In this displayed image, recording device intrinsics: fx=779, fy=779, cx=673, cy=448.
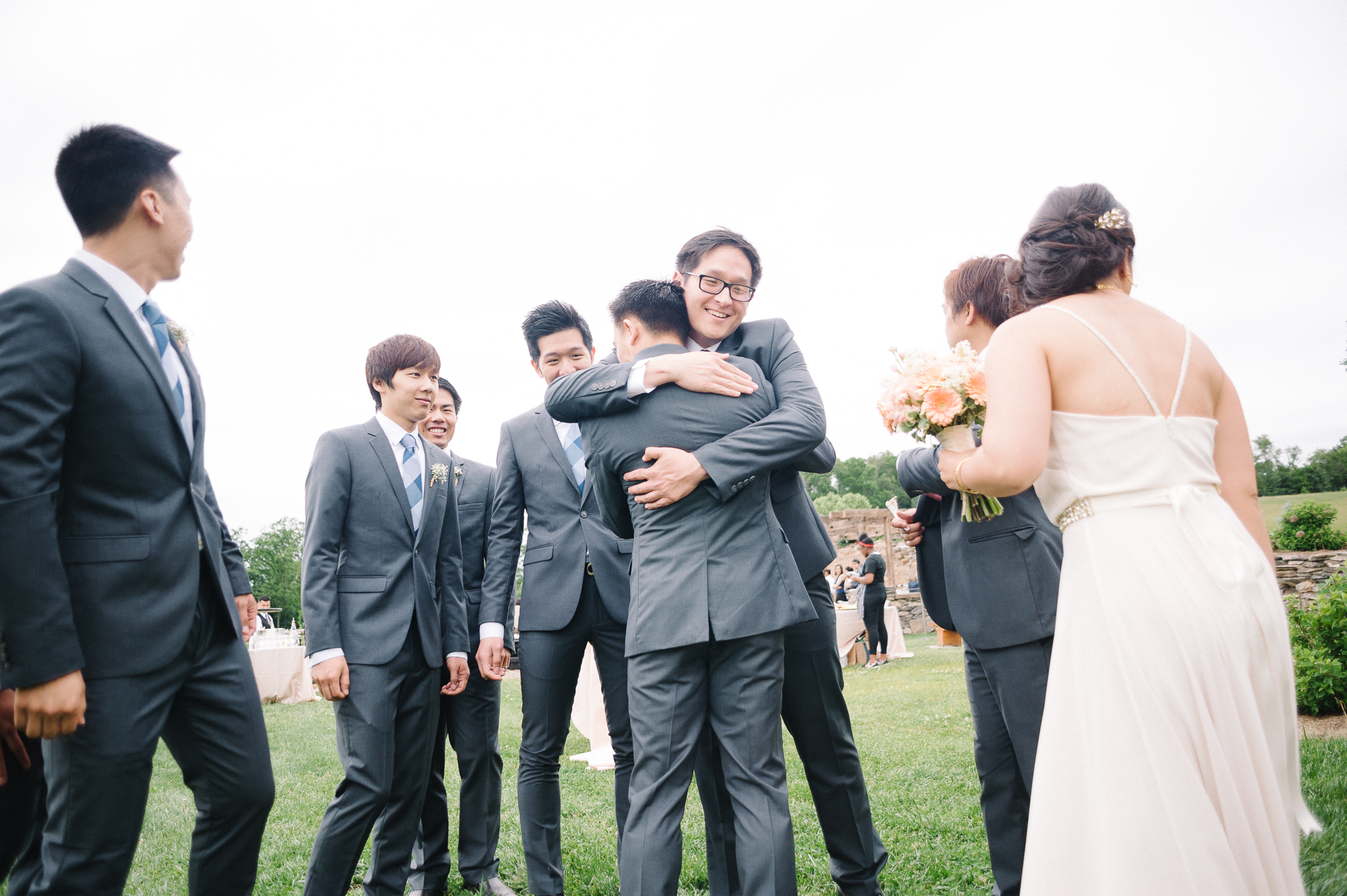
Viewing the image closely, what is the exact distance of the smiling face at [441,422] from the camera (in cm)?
518

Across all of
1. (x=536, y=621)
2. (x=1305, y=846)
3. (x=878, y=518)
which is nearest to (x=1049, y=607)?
(x=1305, y=846)

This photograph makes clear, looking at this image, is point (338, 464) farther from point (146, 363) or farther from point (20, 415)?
point (20, 415)

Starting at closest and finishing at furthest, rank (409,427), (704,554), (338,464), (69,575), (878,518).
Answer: (69,575), (704,554), (338,464), (409,427), (878,518)

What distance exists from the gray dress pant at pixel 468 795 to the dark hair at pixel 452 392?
1757mm

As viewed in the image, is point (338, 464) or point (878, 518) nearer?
point (338, 464)

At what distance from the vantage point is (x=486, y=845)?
4.00 m

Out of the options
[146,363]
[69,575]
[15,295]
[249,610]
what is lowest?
[249,610]

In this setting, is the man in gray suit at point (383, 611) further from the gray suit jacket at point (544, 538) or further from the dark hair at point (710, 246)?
the dark hair at point (710, 246)

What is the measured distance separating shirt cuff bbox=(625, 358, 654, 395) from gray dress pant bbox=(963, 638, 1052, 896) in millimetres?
1549

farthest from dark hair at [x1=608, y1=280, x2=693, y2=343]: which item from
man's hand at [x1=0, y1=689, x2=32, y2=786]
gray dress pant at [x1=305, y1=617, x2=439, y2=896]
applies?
man's hand at [x1=0, y1=689, x2=32, y2=786]

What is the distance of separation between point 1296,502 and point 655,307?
27.4m

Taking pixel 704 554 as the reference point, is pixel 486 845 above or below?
below

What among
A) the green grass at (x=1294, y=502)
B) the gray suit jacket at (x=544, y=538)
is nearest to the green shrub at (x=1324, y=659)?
the gray suit jacket at (x=544, y=538)

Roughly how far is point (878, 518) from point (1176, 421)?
41.6 meters
